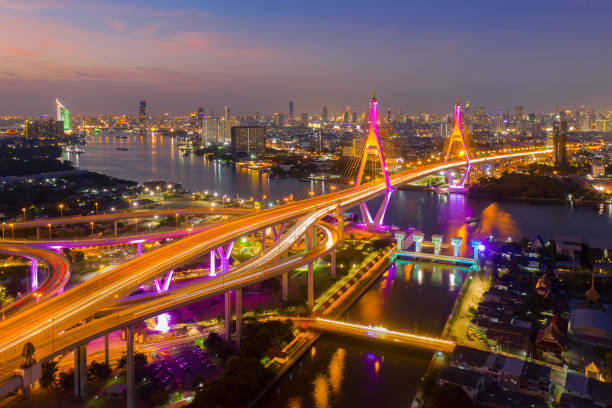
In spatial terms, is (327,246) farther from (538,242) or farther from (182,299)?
(538,242)

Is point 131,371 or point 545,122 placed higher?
point 545,122

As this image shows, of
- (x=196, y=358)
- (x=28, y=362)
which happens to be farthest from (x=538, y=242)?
(x=28, y=362)

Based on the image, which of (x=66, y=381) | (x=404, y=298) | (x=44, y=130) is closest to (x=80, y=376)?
(x=66, y=381)

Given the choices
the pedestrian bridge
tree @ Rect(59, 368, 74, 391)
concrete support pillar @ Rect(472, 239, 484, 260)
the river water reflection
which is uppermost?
concrete support pillar @ Rect(472, 239, 484, 260)

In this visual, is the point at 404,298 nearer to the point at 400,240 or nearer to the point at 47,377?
the point at 400,240

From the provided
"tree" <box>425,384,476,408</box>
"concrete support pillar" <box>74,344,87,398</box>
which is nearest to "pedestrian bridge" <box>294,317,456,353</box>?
"tree" <box>425,384,476,408</box>

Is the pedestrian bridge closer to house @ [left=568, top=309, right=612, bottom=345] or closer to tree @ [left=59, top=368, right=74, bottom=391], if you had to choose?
house @ [left=568, top=309, right=612, bottom=345]

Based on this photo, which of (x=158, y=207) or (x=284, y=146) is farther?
(x=284, y=146)
